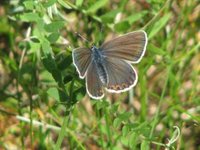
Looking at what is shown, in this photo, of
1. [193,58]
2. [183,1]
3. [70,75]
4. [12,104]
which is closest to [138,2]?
[183,1]

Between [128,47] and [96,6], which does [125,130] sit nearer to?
[128,47]

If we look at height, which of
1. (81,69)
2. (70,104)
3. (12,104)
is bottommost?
(12,104)

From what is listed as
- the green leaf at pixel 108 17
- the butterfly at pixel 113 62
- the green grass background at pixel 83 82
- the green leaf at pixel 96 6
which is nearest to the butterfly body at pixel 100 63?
the butterfly at pixel 113 62

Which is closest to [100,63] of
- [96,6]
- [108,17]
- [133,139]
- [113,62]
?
[113,62]

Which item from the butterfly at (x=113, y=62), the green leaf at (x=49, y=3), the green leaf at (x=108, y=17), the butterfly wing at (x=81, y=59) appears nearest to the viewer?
the butterfly wing at (x=81, y=59)

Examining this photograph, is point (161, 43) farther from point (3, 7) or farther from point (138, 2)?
point (3, 7)

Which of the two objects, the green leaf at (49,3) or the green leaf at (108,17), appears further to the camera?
the green leaf at (108,17)

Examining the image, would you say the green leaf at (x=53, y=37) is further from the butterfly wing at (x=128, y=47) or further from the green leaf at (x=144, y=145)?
the green leaf at (x=144, y=145)

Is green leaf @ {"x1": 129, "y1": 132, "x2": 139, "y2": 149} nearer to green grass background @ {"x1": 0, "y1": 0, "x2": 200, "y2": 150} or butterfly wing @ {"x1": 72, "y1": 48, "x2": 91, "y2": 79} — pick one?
green grass background @ {"x1": 0, "y1": 0, "x2": 200, "y2": 150}
